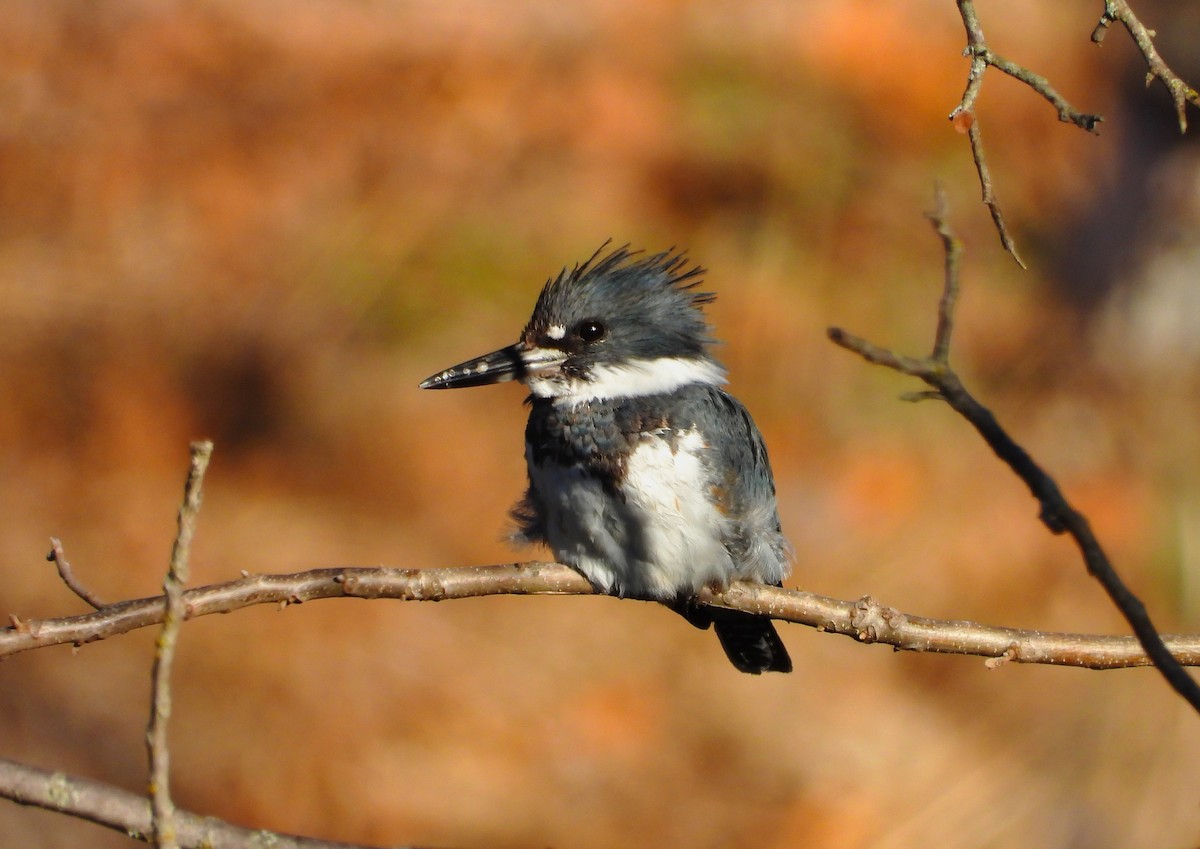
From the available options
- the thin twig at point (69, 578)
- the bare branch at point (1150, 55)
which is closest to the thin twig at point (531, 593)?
the thin twig at point (69, 578)

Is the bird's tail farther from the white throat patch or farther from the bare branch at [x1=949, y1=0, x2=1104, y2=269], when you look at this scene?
the bare branch at [x1=949, y1=0, x2=1104, y2=269]

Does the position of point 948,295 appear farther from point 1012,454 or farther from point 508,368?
point 508,368

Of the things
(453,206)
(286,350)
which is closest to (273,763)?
(286,350)

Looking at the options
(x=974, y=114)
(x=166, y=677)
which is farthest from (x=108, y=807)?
(x=974, y=114)

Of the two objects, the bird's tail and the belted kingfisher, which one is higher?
the belted kingfisher

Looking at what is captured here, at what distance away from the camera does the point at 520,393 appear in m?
5.42

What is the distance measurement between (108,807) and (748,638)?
5.27 ft

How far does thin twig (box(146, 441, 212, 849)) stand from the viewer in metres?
1.24

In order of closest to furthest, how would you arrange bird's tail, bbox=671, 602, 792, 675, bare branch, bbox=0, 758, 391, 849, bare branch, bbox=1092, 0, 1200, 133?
bare branch, bbox=0, 758, 391, 849, bare branch, bbox=1092, 0, 1200, 133, bird's tail, bbox=671, 602, 792, 675

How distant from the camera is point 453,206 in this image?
5449mm

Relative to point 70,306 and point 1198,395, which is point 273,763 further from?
point 1198,395

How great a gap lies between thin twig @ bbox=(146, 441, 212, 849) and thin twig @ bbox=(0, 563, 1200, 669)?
544 mm

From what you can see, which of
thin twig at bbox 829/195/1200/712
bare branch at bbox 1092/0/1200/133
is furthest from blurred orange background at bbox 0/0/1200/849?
thin twig at bbox 829/195/1200/712

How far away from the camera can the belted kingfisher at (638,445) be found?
2.47 metres
